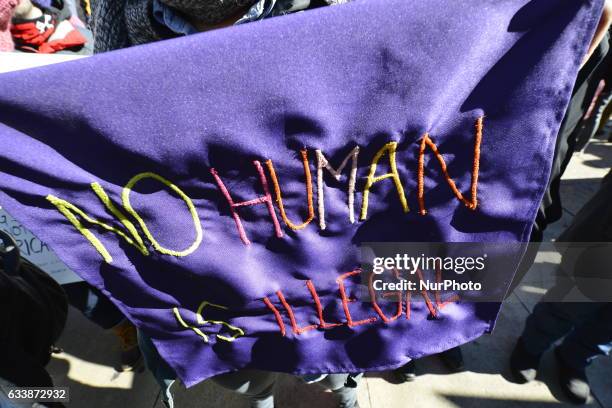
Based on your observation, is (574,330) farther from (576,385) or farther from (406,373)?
(406,373)

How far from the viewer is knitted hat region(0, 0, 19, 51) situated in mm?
1359

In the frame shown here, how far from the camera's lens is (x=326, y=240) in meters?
0.86

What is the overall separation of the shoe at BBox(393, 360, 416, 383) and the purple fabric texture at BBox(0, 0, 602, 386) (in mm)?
977

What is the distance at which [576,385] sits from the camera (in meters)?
1.61

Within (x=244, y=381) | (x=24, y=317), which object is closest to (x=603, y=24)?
(x=244, y=381)

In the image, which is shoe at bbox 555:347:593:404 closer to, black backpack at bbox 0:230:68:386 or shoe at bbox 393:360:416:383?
shoe at bbox 393:360:416:383

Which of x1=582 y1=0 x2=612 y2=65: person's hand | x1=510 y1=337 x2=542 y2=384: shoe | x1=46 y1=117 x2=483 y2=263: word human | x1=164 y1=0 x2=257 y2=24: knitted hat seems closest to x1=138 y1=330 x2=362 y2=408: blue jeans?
x1=46 y1=117 x2=483 y2=263: word human

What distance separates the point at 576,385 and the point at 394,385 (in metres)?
0.80

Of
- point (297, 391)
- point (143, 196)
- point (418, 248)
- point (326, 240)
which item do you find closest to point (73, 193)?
point (143, 196)

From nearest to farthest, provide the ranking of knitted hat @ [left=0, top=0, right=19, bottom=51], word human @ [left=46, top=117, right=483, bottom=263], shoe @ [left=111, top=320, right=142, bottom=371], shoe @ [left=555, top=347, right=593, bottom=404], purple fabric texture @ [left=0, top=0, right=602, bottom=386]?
purple fabric texture @ [left=0, top=0, right=602, bottom=386] → word human @ [left=46, top=117, right=483, bottom=263] → knitted hat @ [left=0, top=0, right=19, bottom=51] → shoe @ [left=555, top=347, right=593, bottom=404] → shoe @ [left=111, top=320, right=142, bottom=371]

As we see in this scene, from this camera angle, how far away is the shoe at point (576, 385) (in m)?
1.60

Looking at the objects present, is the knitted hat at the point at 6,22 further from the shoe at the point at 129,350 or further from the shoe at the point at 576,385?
the shoe at the point at 576,385

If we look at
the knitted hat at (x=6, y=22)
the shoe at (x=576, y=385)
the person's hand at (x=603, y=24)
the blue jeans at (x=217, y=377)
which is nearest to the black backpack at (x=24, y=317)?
the blue jeans at (x=217, y=377)

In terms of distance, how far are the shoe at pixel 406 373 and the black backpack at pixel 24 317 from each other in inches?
56.8
